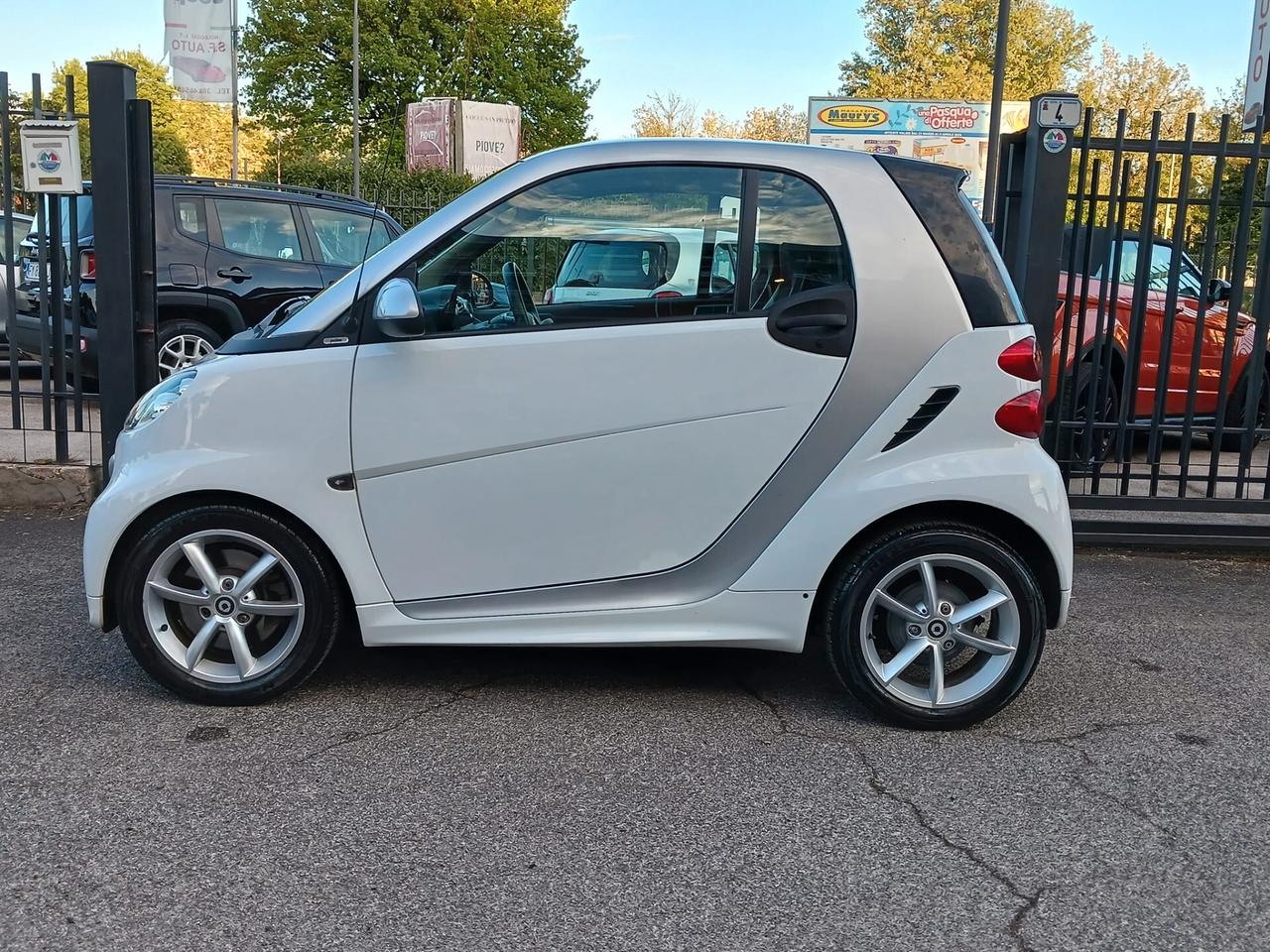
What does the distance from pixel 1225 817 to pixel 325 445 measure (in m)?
2.82

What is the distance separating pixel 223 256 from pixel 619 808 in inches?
304

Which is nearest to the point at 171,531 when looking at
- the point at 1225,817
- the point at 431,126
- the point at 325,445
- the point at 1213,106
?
the point at 325,445

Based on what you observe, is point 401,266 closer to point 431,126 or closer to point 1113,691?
point 1113,691

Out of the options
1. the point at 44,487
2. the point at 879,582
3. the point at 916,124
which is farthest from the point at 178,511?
the point at 916,124

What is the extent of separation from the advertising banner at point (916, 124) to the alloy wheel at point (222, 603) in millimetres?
28296

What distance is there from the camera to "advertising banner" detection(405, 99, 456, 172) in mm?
28484

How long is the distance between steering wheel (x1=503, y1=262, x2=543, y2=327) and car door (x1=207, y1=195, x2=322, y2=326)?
646 centimetres

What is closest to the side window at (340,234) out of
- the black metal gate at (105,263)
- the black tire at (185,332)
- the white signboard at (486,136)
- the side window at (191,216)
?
the side window at (191,216)

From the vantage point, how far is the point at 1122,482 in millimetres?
6359

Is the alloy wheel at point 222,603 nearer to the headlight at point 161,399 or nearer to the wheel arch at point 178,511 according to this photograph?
Result: the wheel arch at point 178,511

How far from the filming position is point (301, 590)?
3779 millimetres

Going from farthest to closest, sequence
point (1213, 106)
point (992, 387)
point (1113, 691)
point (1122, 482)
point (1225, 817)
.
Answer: point (1213, 106) < point (1122, 482) < point (1113, 691) < point (992, 387) < point (1225, 817)

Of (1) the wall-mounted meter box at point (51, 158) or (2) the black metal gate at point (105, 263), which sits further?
(1) the wall-mounted meter box at point (51, 158)

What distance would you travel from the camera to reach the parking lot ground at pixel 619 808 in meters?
2.69
